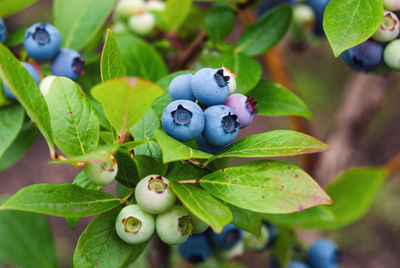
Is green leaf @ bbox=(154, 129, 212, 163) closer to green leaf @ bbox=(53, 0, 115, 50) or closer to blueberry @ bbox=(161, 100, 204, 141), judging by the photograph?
blueberry @ bbox=(161, 100, 204, 141)

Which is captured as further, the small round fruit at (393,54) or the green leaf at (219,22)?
the green leaf at (219,22)

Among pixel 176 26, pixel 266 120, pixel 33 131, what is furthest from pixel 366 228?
pixel 33 131

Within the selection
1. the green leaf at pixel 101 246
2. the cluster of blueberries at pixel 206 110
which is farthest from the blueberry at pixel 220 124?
the green leaf at pixel 101 246

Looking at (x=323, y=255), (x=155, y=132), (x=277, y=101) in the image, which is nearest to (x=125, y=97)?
(x=155, y=132)

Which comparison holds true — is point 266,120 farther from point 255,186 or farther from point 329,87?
point 255,186

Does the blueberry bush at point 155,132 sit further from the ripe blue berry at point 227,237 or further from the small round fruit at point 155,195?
the ripe blue berry at point 227,237

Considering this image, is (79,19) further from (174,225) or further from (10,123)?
(174,225)

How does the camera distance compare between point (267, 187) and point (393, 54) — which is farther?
point (393, 54)
